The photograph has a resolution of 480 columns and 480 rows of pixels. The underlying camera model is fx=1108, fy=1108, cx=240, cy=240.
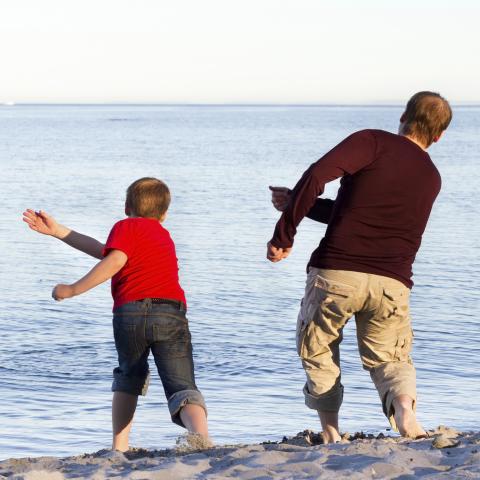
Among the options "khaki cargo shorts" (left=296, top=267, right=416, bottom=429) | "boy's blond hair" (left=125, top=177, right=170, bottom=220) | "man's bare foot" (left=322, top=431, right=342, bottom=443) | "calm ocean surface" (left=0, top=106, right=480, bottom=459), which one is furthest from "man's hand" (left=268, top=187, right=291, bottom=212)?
"calm ocean surface" (left=0, top=106, right=480, bottom=459)

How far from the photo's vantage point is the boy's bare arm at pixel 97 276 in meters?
5.49

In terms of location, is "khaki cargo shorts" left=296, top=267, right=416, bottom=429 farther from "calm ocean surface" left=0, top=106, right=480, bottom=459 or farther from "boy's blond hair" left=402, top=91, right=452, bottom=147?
"calm ocean surface" left=0, top=106, right=480, bottom=459

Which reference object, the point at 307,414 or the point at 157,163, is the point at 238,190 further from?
the point at 307,414

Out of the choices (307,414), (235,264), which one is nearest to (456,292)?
(235,264)

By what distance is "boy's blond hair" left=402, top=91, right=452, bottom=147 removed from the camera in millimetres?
5539

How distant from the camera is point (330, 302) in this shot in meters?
5.55

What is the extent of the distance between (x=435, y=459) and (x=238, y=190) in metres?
27.2

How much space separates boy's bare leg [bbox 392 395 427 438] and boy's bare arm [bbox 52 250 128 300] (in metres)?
1.57

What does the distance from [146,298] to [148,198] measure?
1.68 feet

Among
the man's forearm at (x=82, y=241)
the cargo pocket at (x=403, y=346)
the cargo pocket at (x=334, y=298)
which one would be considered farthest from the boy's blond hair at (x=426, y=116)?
the man's forearm at (x=82, y=241)

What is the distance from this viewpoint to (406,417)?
5.59 m

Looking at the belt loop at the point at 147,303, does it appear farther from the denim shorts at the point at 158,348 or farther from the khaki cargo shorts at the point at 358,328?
the khaki cargo shorts at the point at 358,328

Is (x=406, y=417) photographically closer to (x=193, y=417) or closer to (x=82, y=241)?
(x=193, y=417)

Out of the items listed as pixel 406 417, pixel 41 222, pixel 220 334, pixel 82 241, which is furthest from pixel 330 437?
pixel 220 334
